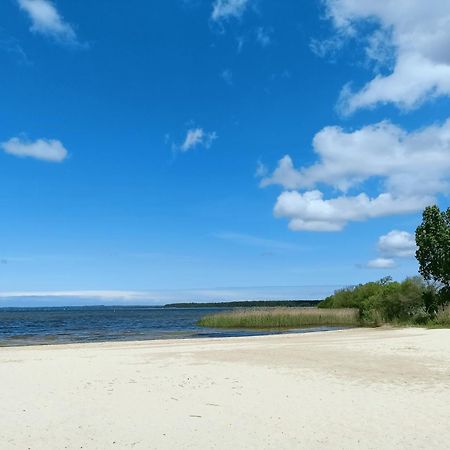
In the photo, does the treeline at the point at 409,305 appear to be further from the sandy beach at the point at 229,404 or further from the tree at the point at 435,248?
the sandy beach at the point at 229,404

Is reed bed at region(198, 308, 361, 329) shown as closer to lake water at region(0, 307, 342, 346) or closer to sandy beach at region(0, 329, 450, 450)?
lake water at region(0, 307, 342, 346)

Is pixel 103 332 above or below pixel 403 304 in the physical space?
below

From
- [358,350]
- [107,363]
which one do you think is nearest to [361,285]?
[358,350]

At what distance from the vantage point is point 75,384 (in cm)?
1302

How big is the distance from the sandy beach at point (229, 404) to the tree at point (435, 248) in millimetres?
24229

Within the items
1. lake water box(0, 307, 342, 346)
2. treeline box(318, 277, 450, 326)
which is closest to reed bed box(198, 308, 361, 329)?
treeline box(318, 277, 450, 326)

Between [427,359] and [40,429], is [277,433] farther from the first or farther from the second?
[427,359]

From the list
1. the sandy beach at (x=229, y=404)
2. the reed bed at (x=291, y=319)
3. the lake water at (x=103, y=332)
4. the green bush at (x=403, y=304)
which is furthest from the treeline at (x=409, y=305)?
the sandy beach at (x=229, y=404)

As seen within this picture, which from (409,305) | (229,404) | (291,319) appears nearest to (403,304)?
→ (409,305)

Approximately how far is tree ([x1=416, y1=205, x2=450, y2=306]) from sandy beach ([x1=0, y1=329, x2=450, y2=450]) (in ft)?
79.5

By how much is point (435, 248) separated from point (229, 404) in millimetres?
33677

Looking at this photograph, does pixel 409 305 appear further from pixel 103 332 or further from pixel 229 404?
pixel 229 404

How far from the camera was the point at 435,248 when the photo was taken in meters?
39.8

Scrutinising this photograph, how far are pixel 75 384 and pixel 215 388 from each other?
369 centimetres
